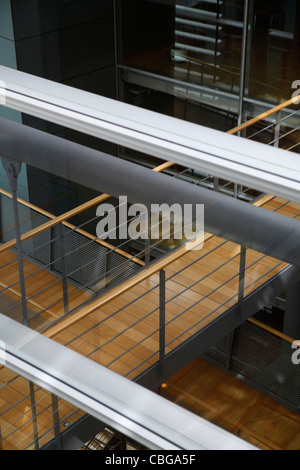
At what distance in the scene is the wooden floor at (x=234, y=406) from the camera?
728 mm

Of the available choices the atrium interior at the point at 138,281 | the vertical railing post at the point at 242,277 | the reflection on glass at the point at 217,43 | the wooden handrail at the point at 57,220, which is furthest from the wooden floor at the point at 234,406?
the reflection on glass at the point at 217,43

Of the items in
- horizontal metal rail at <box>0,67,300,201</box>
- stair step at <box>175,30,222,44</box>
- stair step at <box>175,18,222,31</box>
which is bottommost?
stair step at <box>175,30,222,44</box>

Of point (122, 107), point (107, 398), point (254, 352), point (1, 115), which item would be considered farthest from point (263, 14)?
point (107, 398)

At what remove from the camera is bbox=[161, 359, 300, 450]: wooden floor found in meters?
0.73

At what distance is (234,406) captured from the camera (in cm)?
78

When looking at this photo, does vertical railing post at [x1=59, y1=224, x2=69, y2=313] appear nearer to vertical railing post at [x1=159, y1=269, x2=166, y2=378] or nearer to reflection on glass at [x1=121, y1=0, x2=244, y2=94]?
vertical railing post at [x1=159, y1=269, x2=166, y2=378]

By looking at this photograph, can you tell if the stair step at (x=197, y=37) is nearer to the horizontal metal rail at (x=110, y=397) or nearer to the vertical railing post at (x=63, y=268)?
the vertical railing post at (x=63, y=268)

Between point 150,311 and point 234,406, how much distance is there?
0.89 ft

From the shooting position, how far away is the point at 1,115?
124 centimetres

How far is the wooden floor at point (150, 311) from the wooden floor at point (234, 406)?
0.06 m

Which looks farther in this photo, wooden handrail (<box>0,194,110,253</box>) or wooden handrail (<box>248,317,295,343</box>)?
wooden handrail (<box>0,194,110,253</box>)

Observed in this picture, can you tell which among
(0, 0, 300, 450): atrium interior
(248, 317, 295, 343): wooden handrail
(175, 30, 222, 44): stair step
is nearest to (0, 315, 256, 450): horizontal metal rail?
(0, 0, 300, 450): atrium interior

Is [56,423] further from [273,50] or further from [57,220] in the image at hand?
[273,50]

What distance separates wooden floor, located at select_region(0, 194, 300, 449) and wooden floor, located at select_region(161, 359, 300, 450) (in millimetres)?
62
